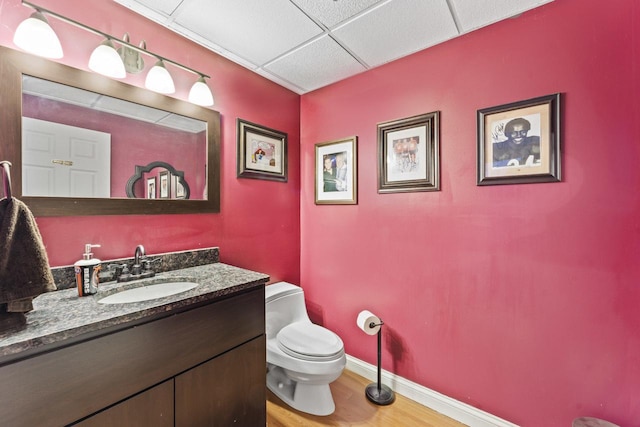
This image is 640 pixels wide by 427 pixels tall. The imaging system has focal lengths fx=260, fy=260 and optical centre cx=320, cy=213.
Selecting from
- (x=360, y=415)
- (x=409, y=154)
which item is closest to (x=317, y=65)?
(x=409, y=154)

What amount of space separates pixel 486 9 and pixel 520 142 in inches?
28.4

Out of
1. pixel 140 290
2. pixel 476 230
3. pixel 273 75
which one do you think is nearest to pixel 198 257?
pixel 140 290

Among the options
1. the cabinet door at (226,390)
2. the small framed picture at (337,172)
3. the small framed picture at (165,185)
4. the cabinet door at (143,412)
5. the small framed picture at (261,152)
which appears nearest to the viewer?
the cabinet door at (143,412)

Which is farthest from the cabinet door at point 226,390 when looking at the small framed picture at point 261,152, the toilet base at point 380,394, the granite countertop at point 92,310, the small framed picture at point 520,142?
the small framed picture at point 520,142

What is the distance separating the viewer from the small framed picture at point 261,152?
190 centimetres

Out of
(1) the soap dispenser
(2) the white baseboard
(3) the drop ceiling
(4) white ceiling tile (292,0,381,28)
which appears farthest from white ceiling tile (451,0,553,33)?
(2) the white baseboard

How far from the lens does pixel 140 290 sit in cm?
129

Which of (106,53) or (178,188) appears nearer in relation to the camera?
(106,53)

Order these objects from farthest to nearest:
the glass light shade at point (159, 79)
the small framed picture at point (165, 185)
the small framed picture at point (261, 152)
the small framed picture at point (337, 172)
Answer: the small framed picture at point (337, 172) → the small framed picture at point (261, 152) → the small framed picture at point (165, 185) → the glass light shade at point (159, 79)

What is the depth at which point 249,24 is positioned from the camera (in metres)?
1.48

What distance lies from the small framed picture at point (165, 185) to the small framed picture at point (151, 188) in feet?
0.12

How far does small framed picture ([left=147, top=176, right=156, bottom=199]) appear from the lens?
1.45 meters

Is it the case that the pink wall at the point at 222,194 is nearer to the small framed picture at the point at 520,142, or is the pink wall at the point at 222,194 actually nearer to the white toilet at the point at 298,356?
the white toilet at the point at 298,356

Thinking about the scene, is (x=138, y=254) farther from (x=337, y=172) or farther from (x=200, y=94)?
(x=337, y=172)
